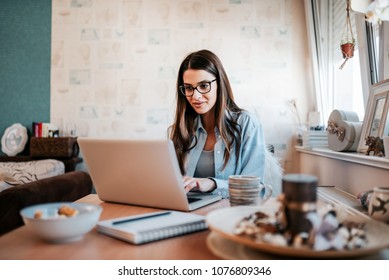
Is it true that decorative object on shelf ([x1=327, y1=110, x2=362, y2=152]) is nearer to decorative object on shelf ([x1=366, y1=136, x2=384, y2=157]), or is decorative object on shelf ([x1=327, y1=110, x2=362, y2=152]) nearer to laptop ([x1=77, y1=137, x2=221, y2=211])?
decorative object on shelf ([x1=366, y1=136, x2=384, y2=157])

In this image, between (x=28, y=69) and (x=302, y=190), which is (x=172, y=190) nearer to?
(x=302, y=190)

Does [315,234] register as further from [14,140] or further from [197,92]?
[14,140]

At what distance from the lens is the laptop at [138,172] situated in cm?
80

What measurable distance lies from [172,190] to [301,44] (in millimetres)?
2534

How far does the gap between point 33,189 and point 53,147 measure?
1.60 metres

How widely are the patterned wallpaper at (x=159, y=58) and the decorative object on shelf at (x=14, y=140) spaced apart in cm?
36

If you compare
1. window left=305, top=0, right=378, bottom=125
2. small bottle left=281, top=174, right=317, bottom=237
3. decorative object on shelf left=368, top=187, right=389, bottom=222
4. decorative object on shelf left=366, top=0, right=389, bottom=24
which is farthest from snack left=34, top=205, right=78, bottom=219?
window left=305, top=0, right=378, bottom=125

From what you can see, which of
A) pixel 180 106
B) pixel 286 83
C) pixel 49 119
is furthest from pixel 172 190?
pixel 49 119

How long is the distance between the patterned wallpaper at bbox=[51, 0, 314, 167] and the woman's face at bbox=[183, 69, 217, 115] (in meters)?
1.59

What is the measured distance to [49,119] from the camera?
319 cm

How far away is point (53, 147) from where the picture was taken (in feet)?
9.33

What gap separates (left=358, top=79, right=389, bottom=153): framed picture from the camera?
1.30 meters

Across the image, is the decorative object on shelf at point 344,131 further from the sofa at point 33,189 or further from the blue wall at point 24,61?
the blue wall at point 24,61

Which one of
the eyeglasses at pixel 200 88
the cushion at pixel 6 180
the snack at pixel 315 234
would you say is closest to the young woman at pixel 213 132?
the eyeglasses at pixel 200 88
